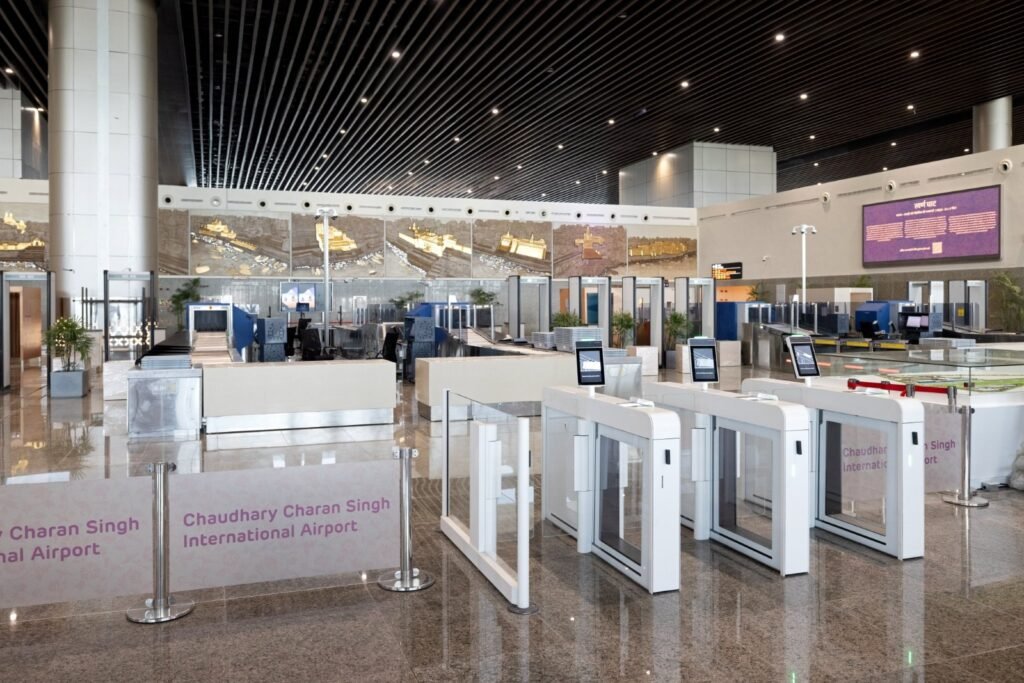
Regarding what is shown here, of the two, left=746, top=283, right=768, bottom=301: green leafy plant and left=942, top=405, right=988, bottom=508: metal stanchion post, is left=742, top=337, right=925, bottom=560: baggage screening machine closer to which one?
left=942, top=405, right=988, bottom=508: metal stanchion post

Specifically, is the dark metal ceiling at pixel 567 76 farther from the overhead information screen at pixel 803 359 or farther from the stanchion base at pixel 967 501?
→ the stanchion base at pixel 967 501

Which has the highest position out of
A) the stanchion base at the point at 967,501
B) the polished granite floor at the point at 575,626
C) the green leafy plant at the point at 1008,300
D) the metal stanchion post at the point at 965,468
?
the green leafy plant at the point at 1008,300

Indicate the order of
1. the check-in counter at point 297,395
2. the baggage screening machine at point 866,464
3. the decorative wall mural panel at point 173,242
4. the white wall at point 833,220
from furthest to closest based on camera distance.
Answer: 1. the decorative wall mural panel at point 173,242
2. the white wall at point 833,220
3. the check-in counter at point 297,395
4. the baggage screening machine at point 866,464

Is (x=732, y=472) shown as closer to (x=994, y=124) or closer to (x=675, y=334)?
(x=675, y=334)

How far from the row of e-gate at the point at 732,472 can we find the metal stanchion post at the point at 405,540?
3.49 feet

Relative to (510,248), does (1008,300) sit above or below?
below

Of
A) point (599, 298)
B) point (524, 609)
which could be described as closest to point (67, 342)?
point (524, 609)

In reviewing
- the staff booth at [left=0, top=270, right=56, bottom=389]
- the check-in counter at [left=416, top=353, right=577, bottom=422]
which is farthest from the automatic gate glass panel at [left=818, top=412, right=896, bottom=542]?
the staff booth at [left=0, top=270, right=56, bottom=389]

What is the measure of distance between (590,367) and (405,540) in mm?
1977

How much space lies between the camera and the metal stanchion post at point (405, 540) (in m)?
4.15

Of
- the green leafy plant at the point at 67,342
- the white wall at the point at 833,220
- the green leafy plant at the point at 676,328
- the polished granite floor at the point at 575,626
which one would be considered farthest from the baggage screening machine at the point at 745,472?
the green leafy plant at the point at 676,328

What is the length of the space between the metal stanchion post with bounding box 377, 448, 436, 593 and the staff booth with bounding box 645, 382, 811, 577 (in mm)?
1821

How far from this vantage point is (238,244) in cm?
2136

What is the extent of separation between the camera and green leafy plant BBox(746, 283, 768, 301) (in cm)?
2252
